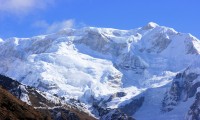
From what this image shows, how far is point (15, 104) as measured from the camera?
175 m

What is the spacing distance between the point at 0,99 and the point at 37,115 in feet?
39.3

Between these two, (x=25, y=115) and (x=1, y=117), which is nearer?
(x=1, y=117)

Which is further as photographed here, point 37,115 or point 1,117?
point 37,115

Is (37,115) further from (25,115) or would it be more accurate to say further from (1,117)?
(1,117)

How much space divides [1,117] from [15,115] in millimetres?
8346

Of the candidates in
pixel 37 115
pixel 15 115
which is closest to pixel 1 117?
pixel 15 115

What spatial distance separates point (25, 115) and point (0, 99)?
25.5 feet

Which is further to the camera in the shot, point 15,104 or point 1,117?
point 15,104

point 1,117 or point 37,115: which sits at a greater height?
point 37,115

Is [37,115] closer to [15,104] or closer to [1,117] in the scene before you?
[15,104]

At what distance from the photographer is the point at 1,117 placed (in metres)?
161

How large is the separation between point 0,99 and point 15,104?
4139mm

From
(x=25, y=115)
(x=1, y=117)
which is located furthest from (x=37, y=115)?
(x=1, y=117)

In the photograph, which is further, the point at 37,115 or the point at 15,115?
the point at 37,115
